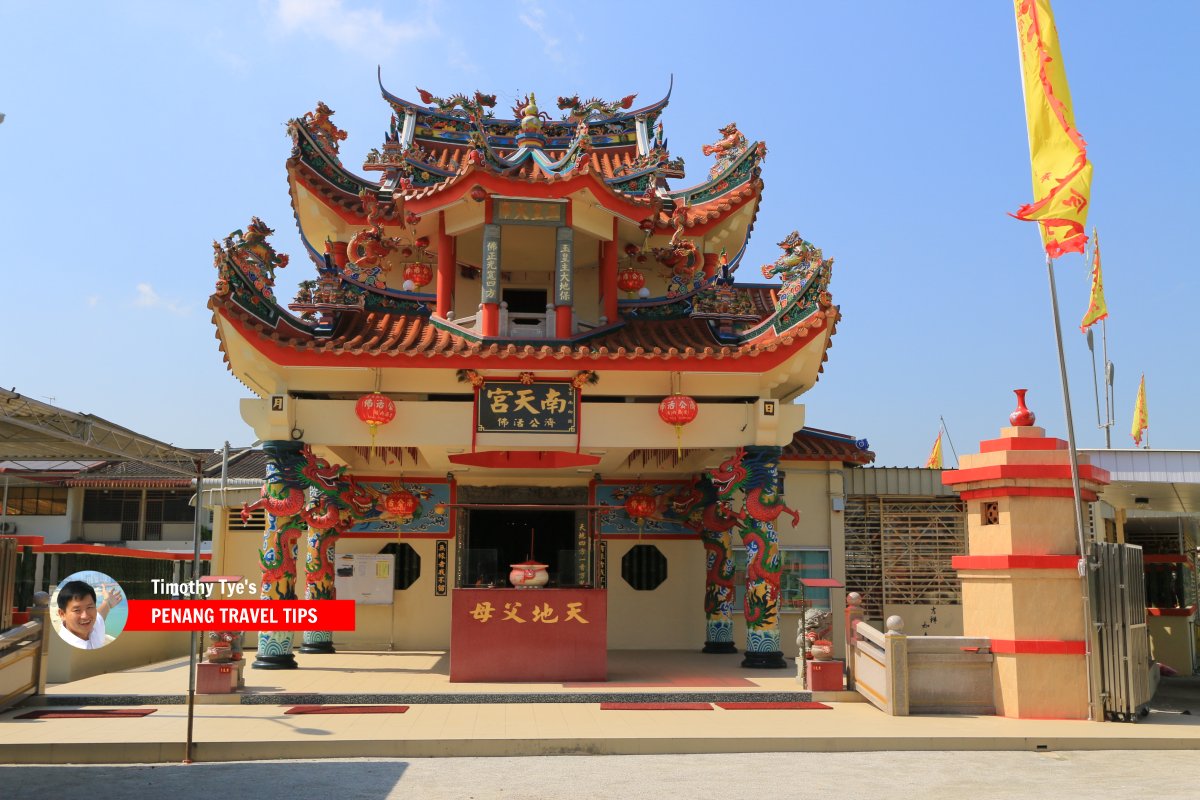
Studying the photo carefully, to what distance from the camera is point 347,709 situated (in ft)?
33.6

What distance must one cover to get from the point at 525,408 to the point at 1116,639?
269 inches

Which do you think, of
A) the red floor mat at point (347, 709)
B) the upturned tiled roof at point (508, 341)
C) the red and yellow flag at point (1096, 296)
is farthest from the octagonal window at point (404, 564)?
the red and yellow flag at point (1096, 296)

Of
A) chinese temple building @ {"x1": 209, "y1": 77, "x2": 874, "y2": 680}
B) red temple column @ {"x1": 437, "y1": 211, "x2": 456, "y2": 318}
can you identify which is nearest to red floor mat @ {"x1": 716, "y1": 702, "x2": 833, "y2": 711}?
chinese temple building @ {"x1": 209, "y1": 77, "x2": 874, "y2": 680}

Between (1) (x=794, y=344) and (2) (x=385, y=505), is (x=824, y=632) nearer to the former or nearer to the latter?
(1) (x=794, y=344)

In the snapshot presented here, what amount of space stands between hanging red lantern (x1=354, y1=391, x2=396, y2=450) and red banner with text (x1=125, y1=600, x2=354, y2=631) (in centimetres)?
229

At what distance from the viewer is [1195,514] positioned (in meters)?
18.8

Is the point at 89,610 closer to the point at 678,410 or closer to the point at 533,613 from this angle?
the point at 533,613

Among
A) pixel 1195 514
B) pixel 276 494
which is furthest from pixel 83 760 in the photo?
pixel 1195 514

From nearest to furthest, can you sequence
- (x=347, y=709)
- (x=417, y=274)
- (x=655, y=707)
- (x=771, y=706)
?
(x=347, y=709), (x=655, y=707), (x=771, y=706), (x=417, y=274)

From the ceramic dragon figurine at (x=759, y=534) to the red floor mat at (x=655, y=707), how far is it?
233 centimetres

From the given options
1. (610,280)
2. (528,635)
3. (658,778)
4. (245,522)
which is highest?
(610,280)

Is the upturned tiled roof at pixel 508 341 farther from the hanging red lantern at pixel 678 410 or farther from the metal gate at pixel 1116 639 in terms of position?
the metal gate at pixel 1116 639

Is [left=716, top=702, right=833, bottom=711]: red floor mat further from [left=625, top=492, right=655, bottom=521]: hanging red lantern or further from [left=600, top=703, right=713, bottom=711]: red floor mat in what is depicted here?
[left=625, top=492, right=655, bottom=521]: hanging red lantern

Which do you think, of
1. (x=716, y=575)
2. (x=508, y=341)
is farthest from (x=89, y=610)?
(x=716, y=575)
